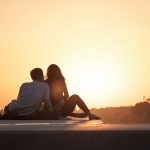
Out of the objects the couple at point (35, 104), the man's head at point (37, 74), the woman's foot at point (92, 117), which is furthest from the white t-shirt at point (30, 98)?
the woman's foot at point (92, 117)

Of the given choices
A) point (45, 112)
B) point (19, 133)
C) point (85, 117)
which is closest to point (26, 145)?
point (19, 133)

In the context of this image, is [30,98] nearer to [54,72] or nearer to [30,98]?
[30,98]

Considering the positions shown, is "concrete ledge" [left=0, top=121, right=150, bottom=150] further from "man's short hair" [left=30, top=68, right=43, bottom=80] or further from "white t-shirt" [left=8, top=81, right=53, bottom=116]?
Result: "man's short hair" [left=30, top=68, right=43, bottom=80]

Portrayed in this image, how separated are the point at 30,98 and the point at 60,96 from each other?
1.75 m

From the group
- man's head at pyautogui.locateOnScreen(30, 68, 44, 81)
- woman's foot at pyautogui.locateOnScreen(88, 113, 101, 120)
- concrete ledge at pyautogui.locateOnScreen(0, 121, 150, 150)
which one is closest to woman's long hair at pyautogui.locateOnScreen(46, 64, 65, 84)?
man's head at pyautogui.locateOnScreen(30, 68, 44, 81)

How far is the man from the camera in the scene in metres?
11.2

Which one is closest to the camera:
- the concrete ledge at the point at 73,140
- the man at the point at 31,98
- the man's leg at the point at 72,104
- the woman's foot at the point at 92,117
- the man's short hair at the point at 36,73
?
the concrete ledge at the point at 73,140

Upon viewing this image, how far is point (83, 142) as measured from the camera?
3.74m

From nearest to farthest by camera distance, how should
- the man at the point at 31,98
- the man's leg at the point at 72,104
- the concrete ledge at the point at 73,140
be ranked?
the concrete ledge at the point at 73,140 → the man at the point at 31,98 → the man's leg at the point at 72,104

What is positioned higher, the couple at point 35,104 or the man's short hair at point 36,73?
the man's short hair at point 36,73

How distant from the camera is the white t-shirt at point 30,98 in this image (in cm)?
1122

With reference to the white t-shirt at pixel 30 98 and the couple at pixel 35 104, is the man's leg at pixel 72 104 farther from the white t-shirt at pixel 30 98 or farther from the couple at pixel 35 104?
the white t-shirt at pixel 30 98

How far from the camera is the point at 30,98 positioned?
37.1 ft

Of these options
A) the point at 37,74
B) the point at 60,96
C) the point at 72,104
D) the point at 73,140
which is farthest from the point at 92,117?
the point at 73,140
